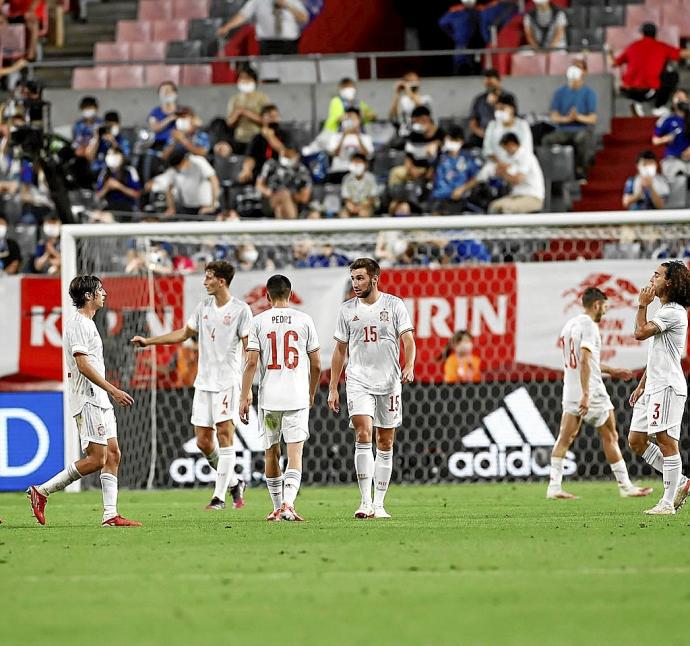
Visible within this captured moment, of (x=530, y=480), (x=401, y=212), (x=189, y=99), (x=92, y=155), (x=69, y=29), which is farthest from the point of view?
(x=69, y=29)

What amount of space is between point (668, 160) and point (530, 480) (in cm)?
597

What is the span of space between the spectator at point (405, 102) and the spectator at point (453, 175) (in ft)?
5.45

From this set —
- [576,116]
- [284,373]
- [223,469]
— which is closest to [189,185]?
[576,116]

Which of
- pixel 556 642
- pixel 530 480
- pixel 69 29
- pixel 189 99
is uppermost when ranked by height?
pixel 69 29

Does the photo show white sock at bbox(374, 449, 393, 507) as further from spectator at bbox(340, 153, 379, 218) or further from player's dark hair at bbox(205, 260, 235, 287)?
spectator at bbox(340, 153, 379, 218)

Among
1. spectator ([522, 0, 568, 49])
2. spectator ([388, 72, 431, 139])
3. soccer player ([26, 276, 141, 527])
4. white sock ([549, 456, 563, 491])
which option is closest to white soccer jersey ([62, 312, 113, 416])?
soccer player ([26, 276, 141, 527])

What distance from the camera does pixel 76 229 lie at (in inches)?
628

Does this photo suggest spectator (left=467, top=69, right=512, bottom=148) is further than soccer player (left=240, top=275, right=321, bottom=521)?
Yes

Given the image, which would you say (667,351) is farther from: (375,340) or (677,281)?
(375,340)

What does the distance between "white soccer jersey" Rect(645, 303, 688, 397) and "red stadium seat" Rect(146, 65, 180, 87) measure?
15.9 meters

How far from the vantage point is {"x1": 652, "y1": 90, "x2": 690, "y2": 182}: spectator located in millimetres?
19859

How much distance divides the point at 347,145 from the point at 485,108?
6.52 feet

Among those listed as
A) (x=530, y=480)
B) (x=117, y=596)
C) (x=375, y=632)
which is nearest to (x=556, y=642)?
(x=375, y=632)

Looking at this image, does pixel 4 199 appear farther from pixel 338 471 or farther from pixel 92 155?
pixel 338 471
